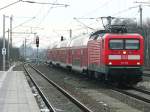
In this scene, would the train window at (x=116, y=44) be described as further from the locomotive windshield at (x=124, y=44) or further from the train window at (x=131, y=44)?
the train window at (x=131, y=44)

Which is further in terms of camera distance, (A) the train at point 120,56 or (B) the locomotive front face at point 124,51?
(B) the locomotive front face at point 124,51

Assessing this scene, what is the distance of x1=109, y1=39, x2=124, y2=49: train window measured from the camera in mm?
25062

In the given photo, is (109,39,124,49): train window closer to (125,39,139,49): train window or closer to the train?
the train

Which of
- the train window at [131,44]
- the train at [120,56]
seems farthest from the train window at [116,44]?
the train window at [131,44]

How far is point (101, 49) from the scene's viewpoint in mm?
25594

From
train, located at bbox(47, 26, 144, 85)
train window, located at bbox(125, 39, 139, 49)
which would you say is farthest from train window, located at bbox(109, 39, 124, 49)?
train window, located at bbox(125, 39, 139, 49)

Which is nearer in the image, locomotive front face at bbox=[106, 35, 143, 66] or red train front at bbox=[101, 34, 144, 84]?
red train front at bbox=[101, 34, 144, 84]

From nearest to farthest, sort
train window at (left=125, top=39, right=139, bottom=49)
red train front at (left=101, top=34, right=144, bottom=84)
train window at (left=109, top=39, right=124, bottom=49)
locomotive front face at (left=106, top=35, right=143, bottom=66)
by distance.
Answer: red train front at (left=101, top=34, right=144, bottom=84) → locomotive front face at (left=106, top=35, right=143, bottom=66) → train window at (left=109, top=39, right=124, bottom=49) → train window at (left=125, top=39, right=139, bottom=49)

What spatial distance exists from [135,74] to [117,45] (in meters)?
1.82

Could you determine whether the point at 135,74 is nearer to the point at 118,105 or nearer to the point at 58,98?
the point at 58,98

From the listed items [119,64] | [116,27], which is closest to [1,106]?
[119,64]

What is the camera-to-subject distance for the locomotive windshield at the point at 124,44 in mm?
25133

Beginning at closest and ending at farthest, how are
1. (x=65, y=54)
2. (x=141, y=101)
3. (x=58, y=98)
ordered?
(x=141, y=101) < (x=58, y=98) < (x=65, y=54)

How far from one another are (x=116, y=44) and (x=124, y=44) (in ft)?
1.46
